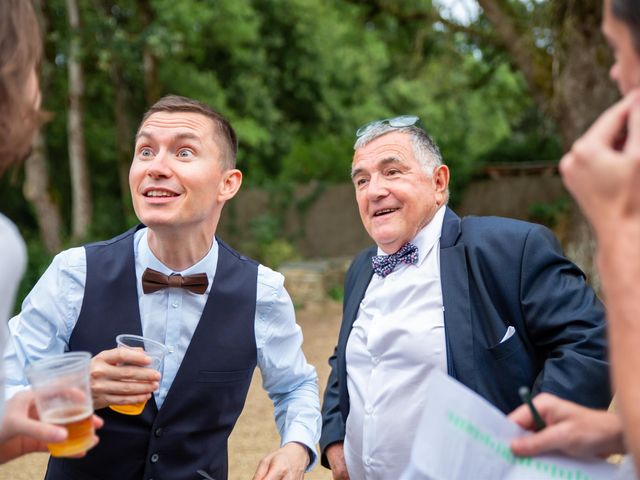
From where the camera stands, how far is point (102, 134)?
56.4ft

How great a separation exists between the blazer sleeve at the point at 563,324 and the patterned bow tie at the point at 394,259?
0.48 metres

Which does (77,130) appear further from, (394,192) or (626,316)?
(626,316)

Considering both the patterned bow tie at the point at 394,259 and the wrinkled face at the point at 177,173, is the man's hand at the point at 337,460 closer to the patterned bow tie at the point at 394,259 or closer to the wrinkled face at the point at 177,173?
the patterned bow tie at the point at 394,259

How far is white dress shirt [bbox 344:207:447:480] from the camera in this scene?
103 inches

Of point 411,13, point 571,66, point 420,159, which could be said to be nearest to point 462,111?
point 411,13

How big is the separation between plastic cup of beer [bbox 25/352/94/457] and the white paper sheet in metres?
0.81

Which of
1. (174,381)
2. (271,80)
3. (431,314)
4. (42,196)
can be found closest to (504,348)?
(431,314)

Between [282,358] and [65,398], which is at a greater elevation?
[65,398]

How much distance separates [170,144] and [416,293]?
114 cm

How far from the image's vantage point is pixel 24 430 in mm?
1567

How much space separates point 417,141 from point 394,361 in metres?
0.95

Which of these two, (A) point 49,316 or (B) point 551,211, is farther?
(B) point 551,211

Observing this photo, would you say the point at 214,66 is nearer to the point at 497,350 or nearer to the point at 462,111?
the point at 462,111

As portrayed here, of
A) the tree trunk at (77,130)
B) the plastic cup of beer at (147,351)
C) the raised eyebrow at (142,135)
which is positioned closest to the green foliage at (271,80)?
the tree trunk at (77,130)
